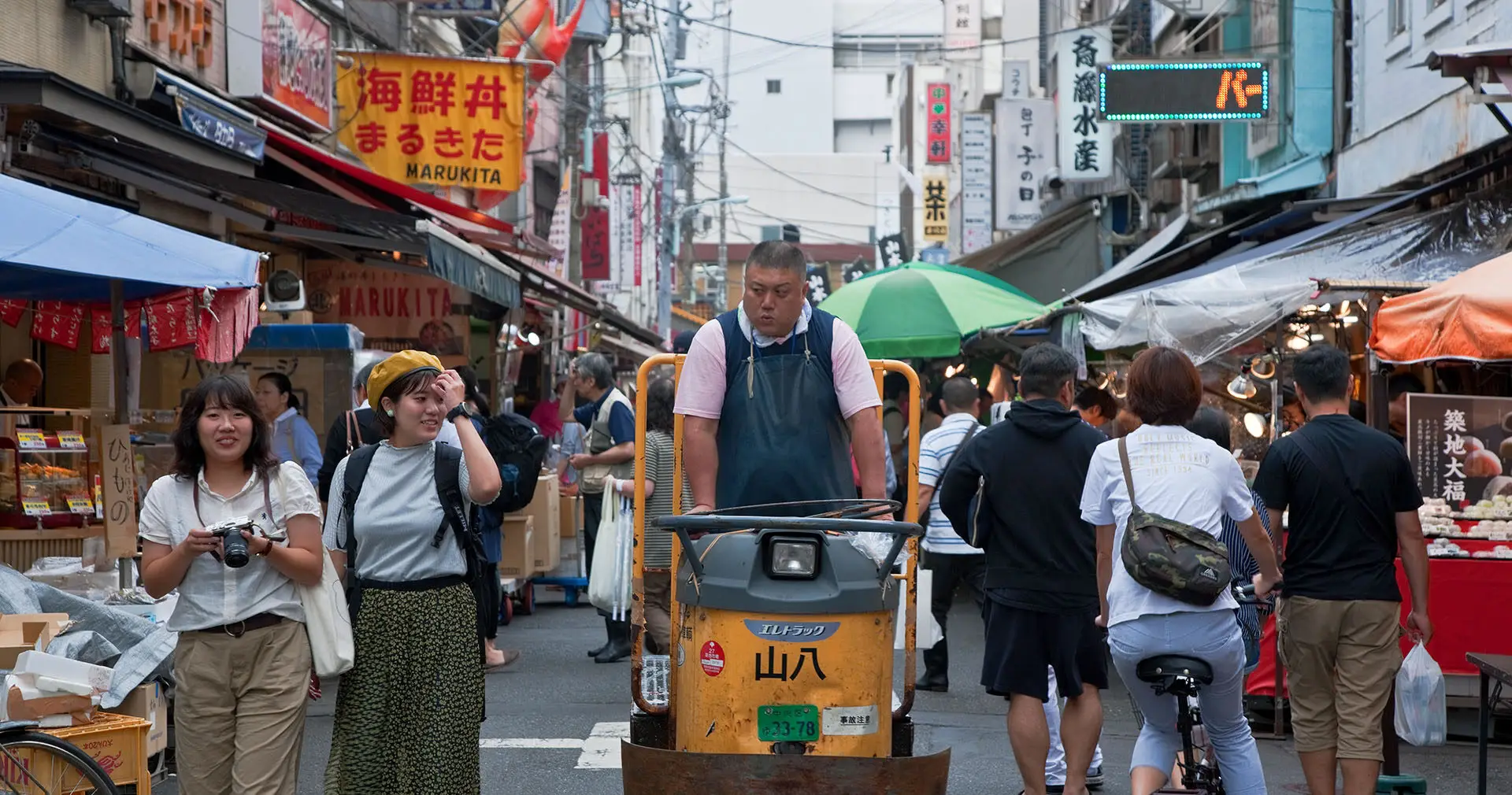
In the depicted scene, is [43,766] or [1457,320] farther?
[1457,320]

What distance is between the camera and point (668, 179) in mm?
41875

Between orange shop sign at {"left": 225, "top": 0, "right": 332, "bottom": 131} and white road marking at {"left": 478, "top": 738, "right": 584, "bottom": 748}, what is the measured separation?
766 cm

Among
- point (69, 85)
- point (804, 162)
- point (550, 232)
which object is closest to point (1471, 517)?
point (69, 85)

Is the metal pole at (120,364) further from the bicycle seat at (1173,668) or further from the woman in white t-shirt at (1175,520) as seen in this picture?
the bicycle seat at (1173,668)

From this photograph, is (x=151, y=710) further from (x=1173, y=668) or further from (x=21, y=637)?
(x=1173, y=668)

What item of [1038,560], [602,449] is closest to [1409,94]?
[602,449]

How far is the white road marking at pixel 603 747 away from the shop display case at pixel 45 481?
2.91m

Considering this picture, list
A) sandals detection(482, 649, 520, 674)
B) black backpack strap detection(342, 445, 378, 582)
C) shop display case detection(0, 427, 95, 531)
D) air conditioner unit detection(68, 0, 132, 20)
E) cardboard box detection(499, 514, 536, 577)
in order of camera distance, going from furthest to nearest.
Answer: cardboard box detection(499, 514, 536, 577)
air conditioner unit detection(68, 0, 132, 20)
sandals detection(482, 649, 520, 674)
shop display case detection(0, 427, 95, 531)
black backpack strap detection(342, 445, 378, 582)

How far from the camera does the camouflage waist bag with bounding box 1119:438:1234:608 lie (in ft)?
17.4

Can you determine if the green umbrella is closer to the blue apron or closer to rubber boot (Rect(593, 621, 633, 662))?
rubber boot (Rect(593, 621, 633, 662))

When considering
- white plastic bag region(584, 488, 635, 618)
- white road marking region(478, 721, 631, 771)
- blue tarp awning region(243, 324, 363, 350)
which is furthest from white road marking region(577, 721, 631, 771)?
blue tarp awning region(243, 324, 363, 350)

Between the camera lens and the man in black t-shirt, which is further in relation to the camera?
the man in black t-shirt

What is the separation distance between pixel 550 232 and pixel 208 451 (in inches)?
999

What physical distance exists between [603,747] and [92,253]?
3.50m
